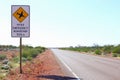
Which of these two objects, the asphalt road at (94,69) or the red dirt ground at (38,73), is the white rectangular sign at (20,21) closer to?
the red dirt ground at (38,73)

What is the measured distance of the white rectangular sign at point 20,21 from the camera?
71.2 ft

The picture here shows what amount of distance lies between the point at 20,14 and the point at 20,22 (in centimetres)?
46

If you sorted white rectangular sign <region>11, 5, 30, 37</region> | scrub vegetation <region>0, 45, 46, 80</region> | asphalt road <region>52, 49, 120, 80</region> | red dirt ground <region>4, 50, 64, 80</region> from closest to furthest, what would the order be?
red dirt ground <region>4, 50, 64, 80</region>
asphalt road <region>52, 49, 120, 80</region>
white rectangular sign <region>11, 5, 30, 37</region>
scrub vegetation <region>0, 45, 46, 80</region>

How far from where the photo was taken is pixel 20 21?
2191cm

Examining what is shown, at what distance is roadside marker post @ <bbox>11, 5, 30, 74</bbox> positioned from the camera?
71.2 ft

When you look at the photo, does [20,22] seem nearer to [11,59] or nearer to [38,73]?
[38,73]

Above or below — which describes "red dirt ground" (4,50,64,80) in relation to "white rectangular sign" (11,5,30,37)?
Answer: below

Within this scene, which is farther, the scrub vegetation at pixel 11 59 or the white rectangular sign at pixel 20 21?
the scrub vegetation at pixel 11 59

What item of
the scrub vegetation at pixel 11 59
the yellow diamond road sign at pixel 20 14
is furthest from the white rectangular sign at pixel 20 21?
the scrub vegetation at pixel 11 59

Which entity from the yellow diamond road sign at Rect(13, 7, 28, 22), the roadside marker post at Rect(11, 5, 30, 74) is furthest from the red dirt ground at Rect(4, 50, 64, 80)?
the yellow diamond road sign at Rect(13, 7, 28, 22)

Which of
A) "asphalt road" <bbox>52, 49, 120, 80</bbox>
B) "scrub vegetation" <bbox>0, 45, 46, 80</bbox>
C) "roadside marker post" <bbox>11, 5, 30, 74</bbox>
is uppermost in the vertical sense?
"roadside marker post" <bbox>11, 5, 30, 74</bbox>

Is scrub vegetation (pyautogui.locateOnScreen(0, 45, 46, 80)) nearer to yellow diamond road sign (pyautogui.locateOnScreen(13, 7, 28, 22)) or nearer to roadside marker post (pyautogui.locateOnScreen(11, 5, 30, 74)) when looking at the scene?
roadside marker post (pyautogui.locateOnScreen(11, 5, 30, 74))

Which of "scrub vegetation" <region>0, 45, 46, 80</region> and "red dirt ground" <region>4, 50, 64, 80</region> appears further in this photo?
"scrub vegetation" <region>0, 45, 46, 80</region>

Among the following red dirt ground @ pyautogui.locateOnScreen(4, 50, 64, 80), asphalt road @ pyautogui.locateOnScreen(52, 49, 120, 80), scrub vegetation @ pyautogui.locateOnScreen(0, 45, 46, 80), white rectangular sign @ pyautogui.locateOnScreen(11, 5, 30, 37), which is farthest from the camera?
scrub vegetation @ pyautogui.locateOnScreen(0, 45, 46, 80)
